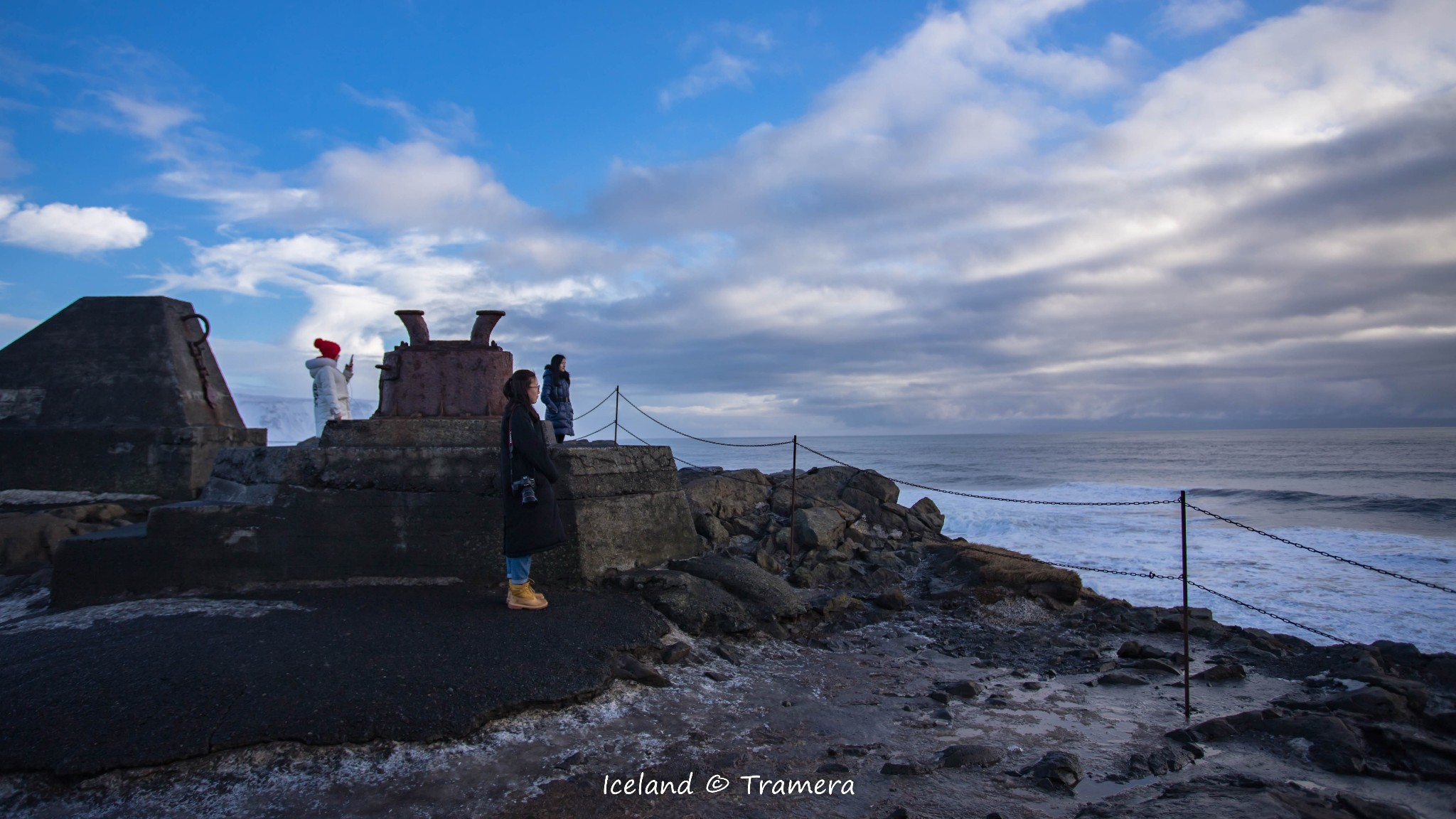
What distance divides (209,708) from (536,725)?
1.47 metres

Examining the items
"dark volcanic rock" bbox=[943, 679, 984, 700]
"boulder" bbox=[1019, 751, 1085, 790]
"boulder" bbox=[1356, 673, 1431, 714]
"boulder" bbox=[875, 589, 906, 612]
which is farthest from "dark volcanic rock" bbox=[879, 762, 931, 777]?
"boulder" bbox=[1356, 673, 1431, 714]

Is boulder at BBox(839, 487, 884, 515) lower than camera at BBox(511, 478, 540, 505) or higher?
lower

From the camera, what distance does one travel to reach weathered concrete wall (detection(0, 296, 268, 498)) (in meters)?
7.75

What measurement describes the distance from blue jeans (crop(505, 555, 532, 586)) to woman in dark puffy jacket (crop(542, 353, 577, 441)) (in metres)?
3.42

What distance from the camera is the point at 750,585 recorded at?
6426 millimetres

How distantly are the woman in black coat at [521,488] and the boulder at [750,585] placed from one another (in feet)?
5.44

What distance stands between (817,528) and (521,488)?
17.5 feet

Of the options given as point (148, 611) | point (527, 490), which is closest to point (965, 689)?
point (527, 490)

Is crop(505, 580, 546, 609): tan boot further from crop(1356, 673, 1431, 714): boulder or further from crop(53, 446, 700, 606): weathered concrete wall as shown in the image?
crop(1356, 673, 1431, 714): boulder

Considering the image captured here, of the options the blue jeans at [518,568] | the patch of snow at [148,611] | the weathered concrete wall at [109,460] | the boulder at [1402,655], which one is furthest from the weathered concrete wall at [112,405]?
the boulder at [1402,655]

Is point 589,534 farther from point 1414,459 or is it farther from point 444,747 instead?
point 1414,459

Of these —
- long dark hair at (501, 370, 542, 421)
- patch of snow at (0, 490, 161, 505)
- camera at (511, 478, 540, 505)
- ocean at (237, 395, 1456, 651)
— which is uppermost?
long dark hair at (501, 370, 542, 421)

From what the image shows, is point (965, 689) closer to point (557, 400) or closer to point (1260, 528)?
point (557, 400)

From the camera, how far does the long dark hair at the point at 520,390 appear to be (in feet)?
16.6
